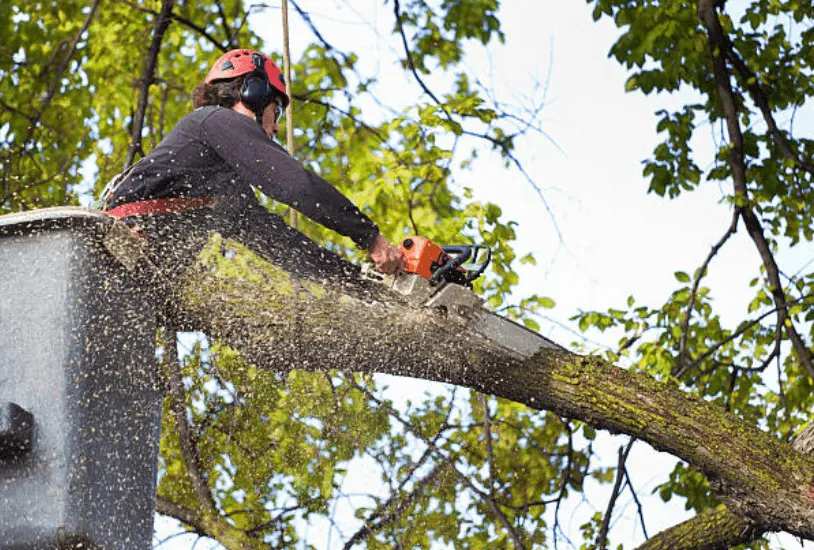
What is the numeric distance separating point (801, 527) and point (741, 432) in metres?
0.37

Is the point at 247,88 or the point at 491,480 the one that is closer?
the point at 247,88

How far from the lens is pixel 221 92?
168 inches

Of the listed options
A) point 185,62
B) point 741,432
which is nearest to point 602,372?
point 741,432

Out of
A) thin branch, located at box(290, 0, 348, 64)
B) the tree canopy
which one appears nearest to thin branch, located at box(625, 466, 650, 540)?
the tree canopy

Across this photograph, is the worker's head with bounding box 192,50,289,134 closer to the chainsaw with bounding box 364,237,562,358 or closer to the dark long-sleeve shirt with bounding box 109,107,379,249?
the dark long-sleeve shirt with bounding box 109,107,379,249

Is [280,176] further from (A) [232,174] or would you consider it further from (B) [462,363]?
(B) [462,363]

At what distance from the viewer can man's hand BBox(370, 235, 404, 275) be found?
375 cm

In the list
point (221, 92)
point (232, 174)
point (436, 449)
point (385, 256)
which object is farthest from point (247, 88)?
point (436, 449)

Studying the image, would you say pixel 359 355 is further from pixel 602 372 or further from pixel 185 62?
pixel 185 62

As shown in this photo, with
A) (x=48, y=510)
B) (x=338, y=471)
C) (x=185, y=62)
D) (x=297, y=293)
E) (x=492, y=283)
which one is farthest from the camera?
(x=185, y=62)

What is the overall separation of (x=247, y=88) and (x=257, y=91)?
0.04m

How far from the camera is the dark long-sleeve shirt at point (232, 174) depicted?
3.69 m

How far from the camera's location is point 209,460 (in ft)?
19.9

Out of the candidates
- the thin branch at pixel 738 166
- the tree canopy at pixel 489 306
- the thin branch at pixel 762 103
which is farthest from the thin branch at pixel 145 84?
the thin branch at pixel 762 103
